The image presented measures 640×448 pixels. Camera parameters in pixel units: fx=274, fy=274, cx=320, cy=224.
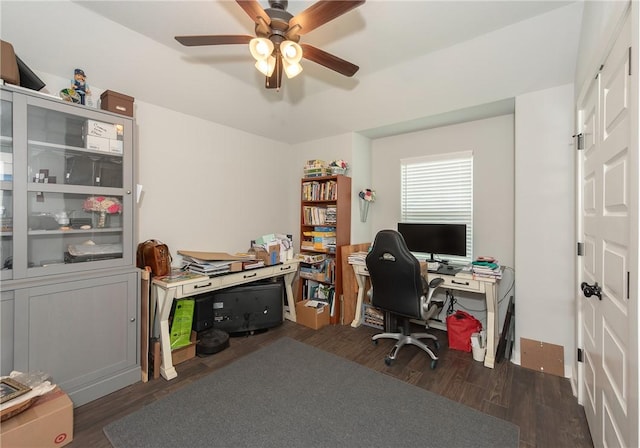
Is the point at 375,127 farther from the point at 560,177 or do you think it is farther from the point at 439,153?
the point at 560,177

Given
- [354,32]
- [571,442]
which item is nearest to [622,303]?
[571,442]

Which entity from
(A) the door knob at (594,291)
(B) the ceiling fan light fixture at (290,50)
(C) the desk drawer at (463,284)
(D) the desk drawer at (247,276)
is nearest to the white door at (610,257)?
(A) the door knob at (594,291)

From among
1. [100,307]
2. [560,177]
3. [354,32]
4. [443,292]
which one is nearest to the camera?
[100,307]

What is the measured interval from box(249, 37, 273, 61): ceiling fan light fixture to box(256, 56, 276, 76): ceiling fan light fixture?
0.06 meters

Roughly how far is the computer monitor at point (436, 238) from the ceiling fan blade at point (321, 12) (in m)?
2.20

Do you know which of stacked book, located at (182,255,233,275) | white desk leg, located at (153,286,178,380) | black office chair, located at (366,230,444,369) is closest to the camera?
white desk leg, located at (153,286,178,380)

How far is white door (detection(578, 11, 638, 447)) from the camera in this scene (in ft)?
3.39

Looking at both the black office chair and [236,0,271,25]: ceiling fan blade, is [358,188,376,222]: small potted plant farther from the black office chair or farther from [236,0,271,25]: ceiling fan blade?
[236,0,271,25]: ceiling fan blade

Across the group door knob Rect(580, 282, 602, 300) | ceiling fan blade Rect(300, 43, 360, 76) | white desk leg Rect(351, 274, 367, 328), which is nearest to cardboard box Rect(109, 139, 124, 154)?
ceiling fan blade Rect(300, 43, 360, 76)

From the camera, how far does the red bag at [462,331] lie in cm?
265

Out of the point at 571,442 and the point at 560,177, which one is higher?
the point at 560,177

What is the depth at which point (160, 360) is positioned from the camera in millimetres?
2270

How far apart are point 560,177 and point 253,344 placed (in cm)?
316

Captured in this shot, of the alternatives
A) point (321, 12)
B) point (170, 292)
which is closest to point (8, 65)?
point (170, 292)
